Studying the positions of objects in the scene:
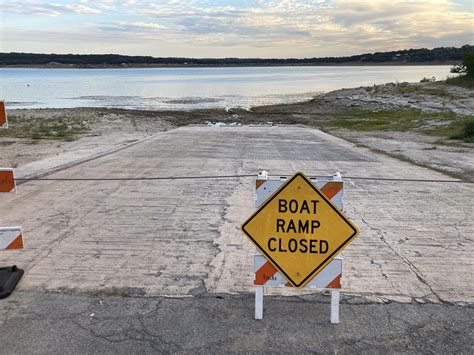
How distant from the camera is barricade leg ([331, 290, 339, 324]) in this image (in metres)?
3.97

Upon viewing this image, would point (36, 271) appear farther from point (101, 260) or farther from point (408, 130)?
point (408, 130)

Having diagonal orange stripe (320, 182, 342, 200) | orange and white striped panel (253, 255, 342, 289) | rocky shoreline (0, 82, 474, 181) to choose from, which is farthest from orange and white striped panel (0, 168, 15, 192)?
rocky shoreline (0, 82, 474, 181)

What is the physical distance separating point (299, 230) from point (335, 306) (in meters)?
0.69

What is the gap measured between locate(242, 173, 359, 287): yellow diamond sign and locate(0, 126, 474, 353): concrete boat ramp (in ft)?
1.62

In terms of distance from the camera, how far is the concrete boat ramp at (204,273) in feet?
12.5

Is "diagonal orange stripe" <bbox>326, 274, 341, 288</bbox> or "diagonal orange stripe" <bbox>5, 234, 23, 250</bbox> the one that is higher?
"diagonal orange stripe" <bbox>5, 234, 23, 250</bbox>

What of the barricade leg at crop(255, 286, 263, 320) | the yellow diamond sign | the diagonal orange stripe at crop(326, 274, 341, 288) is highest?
the yellow diamond sign

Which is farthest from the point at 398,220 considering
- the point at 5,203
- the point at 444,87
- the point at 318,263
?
the point at 444,87

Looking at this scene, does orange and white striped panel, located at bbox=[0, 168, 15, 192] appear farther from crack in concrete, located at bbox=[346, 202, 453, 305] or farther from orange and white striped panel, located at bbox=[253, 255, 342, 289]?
crack in concrete, located at bbox=[346, 202, 453, 305]

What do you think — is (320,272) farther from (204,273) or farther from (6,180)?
(6,180)

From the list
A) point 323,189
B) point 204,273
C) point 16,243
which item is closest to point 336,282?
point 323,189

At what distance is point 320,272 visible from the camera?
158 inches

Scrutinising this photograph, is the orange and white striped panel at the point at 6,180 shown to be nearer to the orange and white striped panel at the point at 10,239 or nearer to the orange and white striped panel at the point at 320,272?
the orange and white striped panel at the point at 10,239

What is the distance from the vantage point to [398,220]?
694cm
